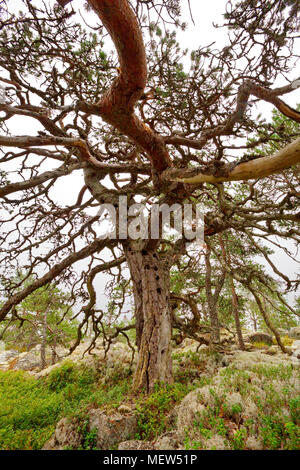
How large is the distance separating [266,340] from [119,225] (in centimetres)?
1390

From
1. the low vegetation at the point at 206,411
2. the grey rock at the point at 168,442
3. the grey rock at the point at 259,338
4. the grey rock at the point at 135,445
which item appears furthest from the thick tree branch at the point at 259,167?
the grey rock at the point at 259,338

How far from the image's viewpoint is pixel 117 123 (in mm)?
3934

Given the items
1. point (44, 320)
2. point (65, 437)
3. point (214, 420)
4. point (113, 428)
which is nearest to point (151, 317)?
point (113, 428)

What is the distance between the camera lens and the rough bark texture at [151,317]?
470cm

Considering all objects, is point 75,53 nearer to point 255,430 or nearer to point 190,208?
point 190,208

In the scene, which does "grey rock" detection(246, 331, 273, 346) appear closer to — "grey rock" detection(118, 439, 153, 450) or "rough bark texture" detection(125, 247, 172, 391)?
"rough bark texture" detection(125, 247, 172, 391)

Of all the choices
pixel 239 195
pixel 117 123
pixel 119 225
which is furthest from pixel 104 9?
pixel 239 195

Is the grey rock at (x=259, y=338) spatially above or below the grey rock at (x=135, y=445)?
above

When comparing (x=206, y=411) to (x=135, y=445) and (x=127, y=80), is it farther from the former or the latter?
(x=127, y=80)

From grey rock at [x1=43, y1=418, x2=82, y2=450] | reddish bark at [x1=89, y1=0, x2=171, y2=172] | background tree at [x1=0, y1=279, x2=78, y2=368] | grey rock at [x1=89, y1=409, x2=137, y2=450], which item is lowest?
grey rock at [x1=43, y1=418, x2=82, y2=450]

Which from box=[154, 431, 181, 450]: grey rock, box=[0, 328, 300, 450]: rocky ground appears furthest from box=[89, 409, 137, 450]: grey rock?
box=[154, 431, 181, 450]: grey rock

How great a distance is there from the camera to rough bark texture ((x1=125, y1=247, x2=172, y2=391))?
4.70 meters

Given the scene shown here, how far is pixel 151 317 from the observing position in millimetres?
5145

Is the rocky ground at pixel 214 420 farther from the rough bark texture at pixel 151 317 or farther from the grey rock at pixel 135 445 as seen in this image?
the rough bark texture at pixel 151 317
